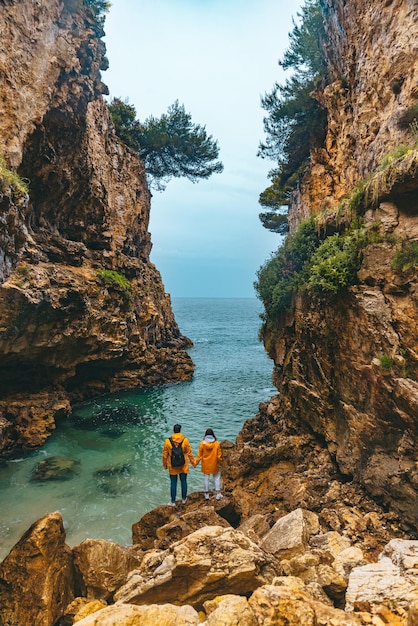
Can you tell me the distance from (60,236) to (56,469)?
13.5m

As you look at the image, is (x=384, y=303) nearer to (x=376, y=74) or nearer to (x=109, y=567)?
(x=109, y=567)

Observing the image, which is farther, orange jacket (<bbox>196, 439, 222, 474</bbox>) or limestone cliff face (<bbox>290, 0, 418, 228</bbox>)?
limestone cliff face (<bbox>290, 0, 418, 228</bbox>)

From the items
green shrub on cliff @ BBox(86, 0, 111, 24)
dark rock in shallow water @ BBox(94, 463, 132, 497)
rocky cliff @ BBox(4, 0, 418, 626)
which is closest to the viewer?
rocky cliff @ BBox(4, 0, 418, 626)

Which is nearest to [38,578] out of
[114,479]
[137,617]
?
[137,617]

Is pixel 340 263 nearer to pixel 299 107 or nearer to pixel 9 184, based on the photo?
pixel 9 184

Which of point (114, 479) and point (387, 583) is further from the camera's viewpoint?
point (114, 479)

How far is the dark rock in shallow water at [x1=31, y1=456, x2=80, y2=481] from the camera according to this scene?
12.6 m

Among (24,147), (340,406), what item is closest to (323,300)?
(340,406)

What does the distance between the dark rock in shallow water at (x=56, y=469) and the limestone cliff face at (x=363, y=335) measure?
6477 millimetres

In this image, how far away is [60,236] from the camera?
68.7 ft

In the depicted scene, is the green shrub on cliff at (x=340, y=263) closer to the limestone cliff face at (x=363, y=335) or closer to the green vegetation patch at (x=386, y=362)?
the limestone cliff face at (x=363, y=335)

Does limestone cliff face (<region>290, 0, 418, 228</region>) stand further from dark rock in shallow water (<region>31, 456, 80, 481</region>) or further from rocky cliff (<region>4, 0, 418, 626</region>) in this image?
dark rock in shallow water (<region>31, 456, 80, 481</region>)

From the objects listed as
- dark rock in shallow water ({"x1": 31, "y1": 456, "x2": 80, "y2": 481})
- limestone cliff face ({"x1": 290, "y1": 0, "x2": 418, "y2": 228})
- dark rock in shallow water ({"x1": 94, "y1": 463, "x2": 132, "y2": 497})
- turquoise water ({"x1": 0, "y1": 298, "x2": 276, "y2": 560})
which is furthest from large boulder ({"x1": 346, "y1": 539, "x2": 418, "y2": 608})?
dark rock in shallow water ({"x1": 31, "y1": 456, "x2": 80, "y2": 481})

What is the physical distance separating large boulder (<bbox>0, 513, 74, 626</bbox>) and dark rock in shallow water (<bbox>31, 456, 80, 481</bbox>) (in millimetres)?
6785
